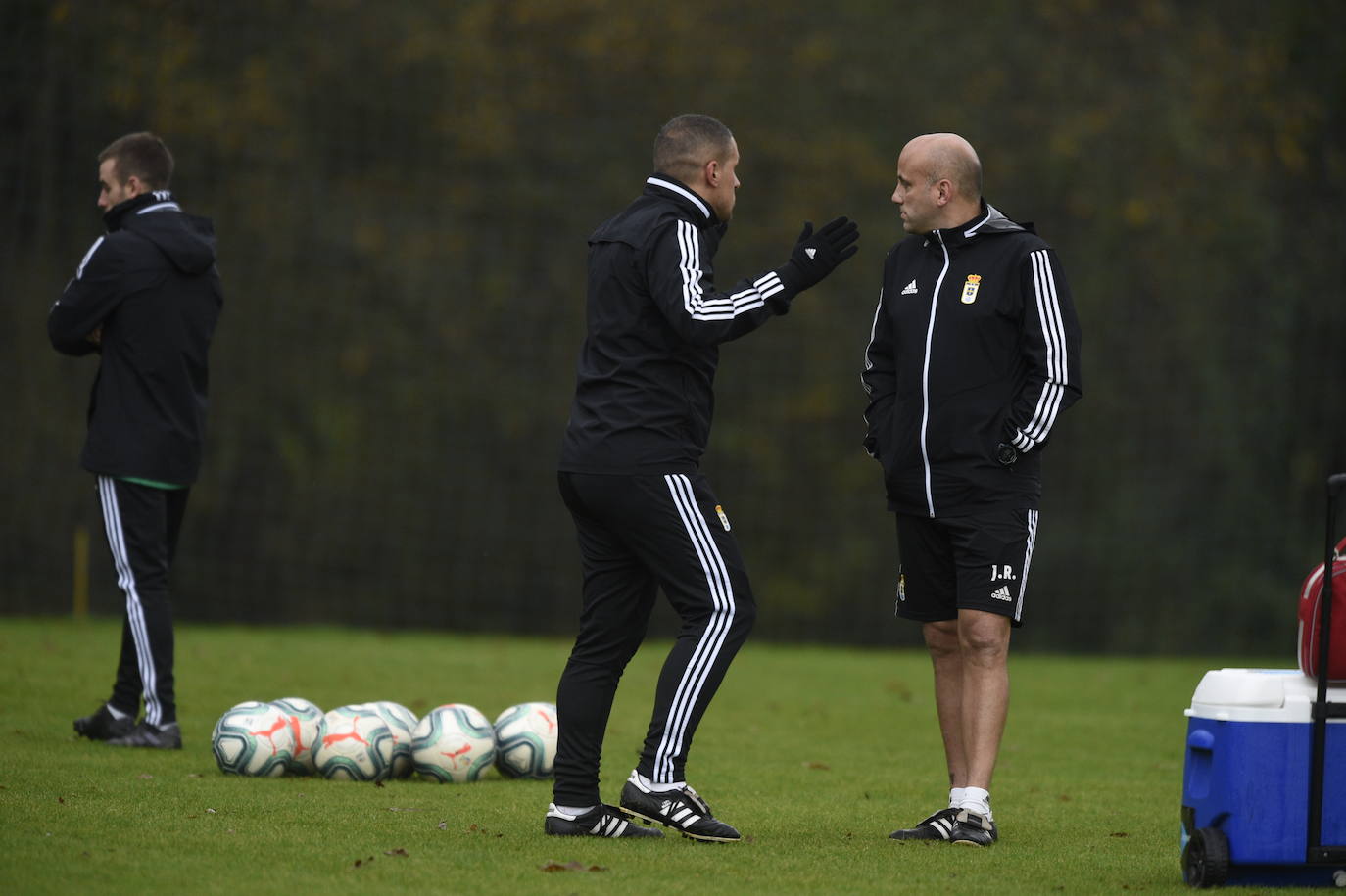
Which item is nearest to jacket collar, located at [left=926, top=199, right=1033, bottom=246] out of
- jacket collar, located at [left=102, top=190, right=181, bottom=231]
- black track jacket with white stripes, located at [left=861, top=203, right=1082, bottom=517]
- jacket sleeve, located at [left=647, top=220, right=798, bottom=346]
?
black track jacket with white stripes, located at [left=861, top=203, right=1082, bottom=517]

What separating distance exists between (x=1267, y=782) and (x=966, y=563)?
1.07 metres

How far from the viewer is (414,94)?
1327cm

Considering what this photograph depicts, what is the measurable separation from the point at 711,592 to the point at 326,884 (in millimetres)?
1221

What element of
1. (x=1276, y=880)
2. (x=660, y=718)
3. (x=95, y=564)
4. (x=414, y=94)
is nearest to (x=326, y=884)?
(x=660, y=718)

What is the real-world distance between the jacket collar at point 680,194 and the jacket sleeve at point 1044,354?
896mm

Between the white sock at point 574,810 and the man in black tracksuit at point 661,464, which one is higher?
the man in black tracksuit at point 661,464

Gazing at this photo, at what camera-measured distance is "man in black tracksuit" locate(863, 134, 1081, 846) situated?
183 inches

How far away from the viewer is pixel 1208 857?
3.86 m

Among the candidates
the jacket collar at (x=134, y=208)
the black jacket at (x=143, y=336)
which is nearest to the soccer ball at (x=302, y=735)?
the black jacket at (x=143, y=336)

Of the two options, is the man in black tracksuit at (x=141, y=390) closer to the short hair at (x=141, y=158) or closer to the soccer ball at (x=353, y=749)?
the short hair at (x=141, y=158)

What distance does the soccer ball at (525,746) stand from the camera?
5.70 meters

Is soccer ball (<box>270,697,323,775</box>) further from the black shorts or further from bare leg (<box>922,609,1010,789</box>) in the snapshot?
bare leg (<box>922,609,1010,789</box>)

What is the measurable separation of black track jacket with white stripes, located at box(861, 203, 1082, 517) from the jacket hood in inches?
111

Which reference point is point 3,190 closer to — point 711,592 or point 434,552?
point 434,552
